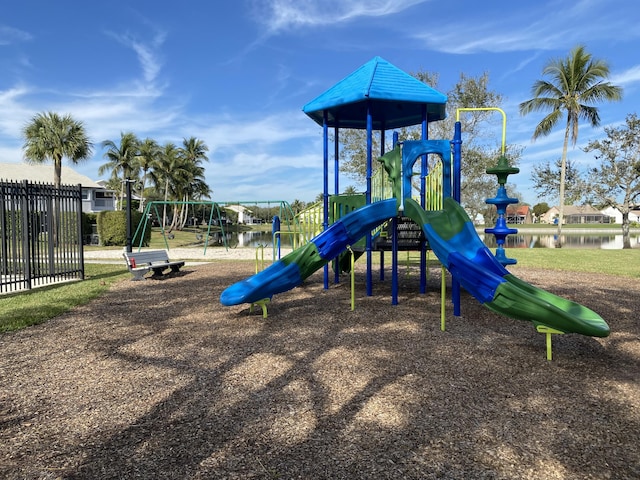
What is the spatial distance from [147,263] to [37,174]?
4144 cm

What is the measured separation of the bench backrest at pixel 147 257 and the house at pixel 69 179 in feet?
110

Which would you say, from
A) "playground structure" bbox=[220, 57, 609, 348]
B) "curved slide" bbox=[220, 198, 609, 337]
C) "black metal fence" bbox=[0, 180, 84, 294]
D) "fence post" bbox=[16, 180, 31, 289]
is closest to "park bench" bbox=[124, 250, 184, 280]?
"black metal fence" bbox=[0, 180, 84, 294]

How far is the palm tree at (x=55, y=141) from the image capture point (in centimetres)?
3086

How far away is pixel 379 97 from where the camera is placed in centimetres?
730

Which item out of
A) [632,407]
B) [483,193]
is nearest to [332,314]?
[632,407]

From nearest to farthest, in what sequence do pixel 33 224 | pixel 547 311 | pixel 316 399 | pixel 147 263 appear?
1. pixel 316 399
2. pixel 547 311
3. pixel 33 224
4. pixel 147 263

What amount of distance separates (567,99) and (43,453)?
3015 centimetres

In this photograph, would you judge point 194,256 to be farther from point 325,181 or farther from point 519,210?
point 519,210

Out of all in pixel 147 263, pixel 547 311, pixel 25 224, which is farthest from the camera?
pixel 147 263

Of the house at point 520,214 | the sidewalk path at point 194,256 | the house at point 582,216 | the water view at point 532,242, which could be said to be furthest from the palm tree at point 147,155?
the house at point 582,216

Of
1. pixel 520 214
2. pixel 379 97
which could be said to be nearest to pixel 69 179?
pixel 379 97

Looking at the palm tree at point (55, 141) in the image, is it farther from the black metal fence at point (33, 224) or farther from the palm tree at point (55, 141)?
the black metal fence at point (33, 224)

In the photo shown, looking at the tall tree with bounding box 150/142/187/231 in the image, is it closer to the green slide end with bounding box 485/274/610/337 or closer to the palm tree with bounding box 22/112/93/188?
the palm tree with bounding box 22/112/93/188

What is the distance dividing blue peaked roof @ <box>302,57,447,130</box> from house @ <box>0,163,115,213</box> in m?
38.3
